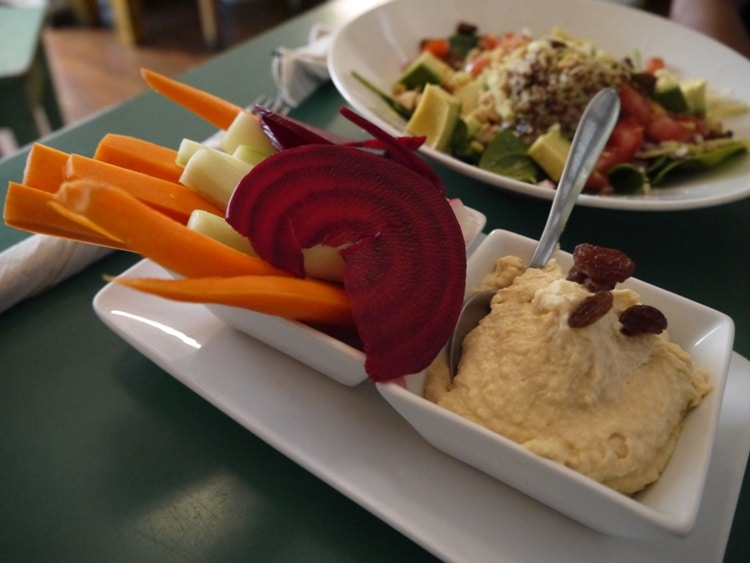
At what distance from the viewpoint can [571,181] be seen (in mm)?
924

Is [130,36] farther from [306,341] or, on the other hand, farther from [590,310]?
[590,310]

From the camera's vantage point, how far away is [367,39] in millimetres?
1556

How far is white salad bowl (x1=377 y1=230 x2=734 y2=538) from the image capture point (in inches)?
22.1

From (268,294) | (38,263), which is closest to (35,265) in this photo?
(38,263)

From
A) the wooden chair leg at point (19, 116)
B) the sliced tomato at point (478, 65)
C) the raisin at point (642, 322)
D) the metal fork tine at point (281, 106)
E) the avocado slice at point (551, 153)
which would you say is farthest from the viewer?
the wooden chair leg at point (19, 116)

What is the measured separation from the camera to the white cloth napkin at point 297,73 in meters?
1.47

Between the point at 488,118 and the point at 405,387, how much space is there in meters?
0.93

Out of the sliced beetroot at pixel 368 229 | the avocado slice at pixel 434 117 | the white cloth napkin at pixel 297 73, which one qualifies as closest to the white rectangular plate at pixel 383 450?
the sliced beetroot at pixel 368 229

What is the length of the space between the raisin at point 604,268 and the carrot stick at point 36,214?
Answer: 22.0 inches

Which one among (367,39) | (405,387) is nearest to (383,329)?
(405,387)

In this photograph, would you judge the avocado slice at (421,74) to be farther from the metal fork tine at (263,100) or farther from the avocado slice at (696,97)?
the avocado slice at (696,97)

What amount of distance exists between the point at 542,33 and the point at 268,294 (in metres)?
1.51

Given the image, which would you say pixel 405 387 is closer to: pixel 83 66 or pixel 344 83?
pixel 344 83

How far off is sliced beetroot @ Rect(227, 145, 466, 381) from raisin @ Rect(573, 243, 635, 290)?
0.48 ft
